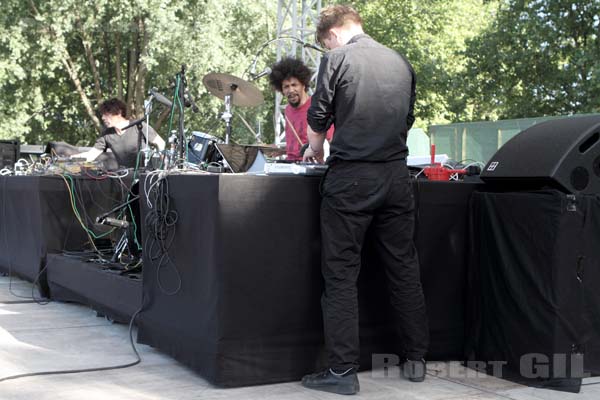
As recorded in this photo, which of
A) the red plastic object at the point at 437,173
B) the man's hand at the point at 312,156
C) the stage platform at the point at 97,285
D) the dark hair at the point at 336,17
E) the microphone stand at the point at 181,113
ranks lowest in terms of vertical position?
the stage platform at the point at 97,285

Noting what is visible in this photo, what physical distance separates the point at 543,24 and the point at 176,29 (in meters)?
10.9

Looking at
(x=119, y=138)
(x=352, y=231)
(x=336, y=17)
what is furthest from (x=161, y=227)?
(x=119, y=138)

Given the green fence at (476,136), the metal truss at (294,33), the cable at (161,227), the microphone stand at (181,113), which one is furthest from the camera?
the green fence at (476,136)

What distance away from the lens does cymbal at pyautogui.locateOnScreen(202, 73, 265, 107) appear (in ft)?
21.4

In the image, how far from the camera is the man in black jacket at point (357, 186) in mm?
3775

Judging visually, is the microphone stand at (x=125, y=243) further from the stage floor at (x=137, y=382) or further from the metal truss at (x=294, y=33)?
the metal truss at (x=294, y=33)

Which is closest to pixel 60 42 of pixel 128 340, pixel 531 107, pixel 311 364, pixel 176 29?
pixel 176 29

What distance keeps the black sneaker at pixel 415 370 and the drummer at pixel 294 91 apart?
7.00ft

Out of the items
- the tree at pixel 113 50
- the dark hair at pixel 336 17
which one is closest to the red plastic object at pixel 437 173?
the dark hair at pixel 336 17

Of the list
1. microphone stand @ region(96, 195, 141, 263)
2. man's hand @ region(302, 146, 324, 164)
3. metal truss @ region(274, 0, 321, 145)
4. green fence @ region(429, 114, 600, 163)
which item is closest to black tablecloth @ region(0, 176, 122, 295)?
microphone stand @ region(96, 195, 141, 263)

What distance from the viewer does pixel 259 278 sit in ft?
12.6

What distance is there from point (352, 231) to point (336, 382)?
0.73 meters

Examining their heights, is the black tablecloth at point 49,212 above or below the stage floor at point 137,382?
above

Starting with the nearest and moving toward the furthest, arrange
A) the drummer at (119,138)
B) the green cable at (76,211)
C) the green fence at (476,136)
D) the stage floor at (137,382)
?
the stage floor at (137,382)
the green cable at (76,211)
the drummer at (119,138)
the green fence at (476,136)
